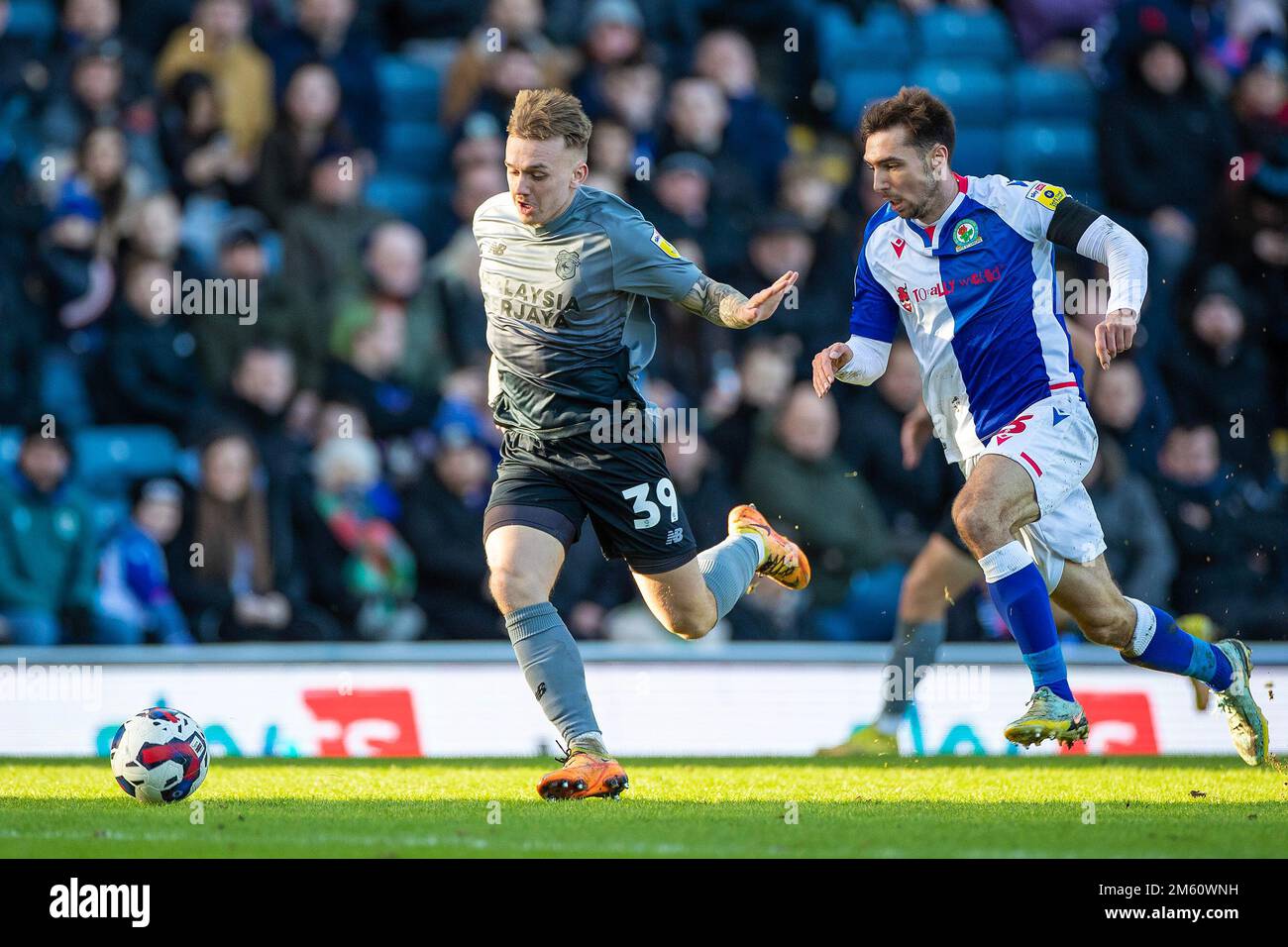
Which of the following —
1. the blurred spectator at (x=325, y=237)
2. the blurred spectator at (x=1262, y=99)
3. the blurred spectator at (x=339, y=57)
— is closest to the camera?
the blurred spectator at (x=325, y=237)

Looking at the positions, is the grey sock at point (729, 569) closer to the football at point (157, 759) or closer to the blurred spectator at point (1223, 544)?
the football at point (157, 759)

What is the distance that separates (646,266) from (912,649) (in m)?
2.77

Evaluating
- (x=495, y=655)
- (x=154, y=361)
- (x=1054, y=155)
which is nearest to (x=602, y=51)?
(x=1054, y=155)

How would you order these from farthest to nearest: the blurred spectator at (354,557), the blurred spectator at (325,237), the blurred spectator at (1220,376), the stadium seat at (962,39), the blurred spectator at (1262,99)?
the stadium seat at (962,39)
the blurred spectator at (1262,99)
the blurred spectator at (325,237)
the blurred spectator at (1220,376)
the blurred spectator at (354,557)

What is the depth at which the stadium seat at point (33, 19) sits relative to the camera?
12.4m

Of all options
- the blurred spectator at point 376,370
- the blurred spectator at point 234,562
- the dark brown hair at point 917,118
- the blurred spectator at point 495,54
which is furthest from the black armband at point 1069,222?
the blurred spectator at point 495,54

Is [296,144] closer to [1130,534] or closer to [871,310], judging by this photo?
[871,310]

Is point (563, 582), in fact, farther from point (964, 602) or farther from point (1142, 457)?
point (1142, 457)

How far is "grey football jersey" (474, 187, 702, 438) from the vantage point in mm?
6406

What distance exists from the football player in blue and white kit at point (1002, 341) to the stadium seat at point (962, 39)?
581 cm

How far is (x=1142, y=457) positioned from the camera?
32.4 feet

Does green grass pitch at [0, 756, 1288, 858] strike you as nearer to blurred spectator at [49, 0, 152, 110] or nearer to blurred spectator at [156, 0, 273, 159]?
blurred spectator at [156, 0, 273, 159]

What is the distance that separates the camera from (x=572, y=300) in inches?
252
